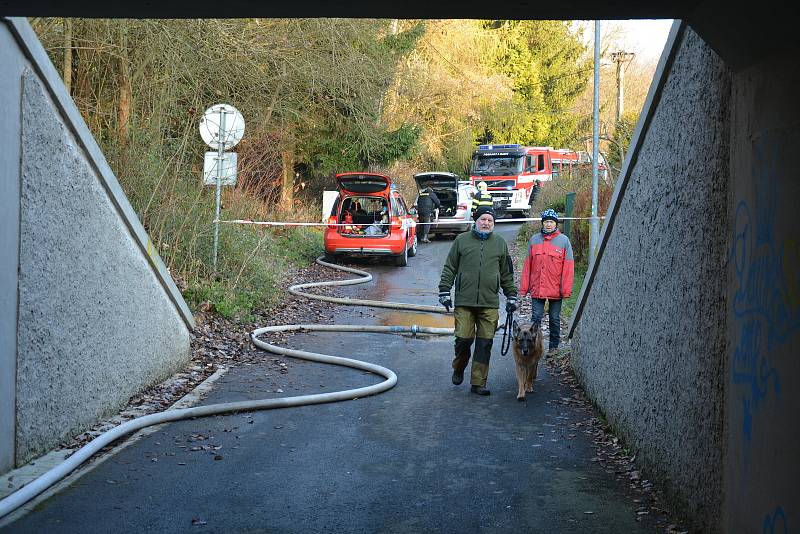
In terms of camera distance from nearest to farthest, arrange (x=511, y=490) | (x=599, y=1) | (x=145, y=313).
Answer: (x=599, y=1), (x=511, y=490), (x=145, y=313)

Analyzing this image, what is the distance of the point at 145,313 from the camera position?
9.59 m

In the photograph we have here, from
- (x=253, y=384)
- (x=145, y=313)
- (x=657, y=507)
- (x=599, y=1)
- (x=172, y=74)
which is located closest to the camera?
(x=599, y=1)

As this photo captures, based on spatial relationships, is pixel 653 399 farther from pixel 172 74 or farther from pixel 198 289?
pixel 172 74

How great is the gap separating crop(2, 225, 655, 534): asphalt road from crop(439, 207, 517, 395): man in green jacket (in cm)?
47

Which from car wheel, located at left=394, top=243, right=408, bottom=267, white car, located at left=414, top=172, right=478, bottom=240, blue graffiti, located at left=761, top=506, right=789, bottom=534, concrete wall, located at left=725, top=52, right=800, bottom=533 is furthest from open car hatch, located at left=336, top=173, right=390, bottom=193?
blue graffiti, located at left=761, top=506, right=789, bottom=534

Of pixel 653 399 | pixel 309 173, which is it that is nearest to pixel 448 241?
pixel 309 173

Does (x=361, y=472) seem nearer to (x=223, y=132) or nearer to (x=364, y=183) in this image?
(x=223, y=132)

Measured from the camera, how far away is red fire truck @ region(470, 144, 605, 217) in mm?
40344

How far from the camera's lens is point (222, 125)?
15.2 metres

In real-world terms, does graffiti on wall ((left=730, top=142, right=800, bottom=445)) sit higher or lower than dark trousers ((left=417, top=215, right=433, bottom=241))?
higher

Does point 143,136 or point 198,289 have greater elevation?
point 143,136

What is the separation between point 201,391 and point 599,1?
6378 millimetres

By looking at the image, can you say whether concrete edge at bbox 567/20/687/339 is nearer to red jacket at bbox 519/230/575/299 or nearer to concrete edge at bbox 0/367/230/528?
red jacket at bbox 519/230/575/299

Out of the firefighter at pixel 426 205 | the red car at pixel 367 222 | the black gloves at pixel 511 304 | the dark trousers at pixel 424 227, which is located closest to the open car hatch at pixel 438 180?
the dark trousers at pixel 424 227
